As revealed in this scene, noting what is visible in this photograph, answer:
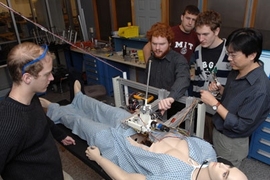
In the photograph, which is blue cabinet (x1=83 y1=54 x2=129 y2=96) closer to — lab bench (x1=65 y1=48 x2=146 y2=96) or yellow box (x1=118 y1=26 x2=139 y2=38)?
lab bench (x1=65 y1=48 x2=146 y2=96)

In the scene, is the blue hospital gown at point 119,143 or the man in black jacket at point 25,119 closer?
the man in black jacket at point 25,119

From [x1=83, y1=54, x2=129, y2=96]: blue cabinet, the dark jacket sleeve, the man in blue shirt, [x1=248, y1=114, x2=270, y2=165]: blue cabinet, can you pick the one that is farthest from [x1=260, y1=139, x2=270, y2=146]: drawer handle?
[x1=83, y1=54, x2=129, y2=96]: blue cabinet

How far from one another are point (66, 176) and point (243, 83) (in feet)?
4.44

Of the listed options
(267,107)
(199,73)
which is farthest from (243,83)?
(199,73)

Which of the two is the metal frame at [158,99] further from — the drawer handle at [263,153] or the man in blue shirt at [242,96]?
the drawer handle at [263,153]

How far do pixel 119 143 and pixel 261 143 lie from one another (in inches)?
57.9

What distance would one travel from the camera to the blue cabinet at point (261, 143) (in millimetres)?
2014

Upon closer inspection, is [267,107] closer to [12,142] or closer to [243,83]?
[243,83]

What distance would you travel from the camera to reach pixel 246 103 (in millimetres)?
1265

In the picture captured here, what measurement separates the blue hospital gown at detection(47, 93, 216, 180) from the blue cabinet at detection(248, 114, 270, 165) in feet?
3.10

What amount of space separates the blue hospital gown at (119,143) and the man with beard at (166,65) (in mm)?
362

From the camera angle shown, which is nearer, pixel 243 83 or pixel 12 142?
pixel 12 142

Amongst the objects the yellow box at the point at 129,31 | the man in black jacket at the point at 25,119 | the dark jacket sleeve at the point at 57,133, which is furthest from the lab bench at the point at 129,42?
the man in black jacket at the point at 25,119

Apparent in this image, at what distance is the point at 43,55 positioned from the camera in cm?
104
